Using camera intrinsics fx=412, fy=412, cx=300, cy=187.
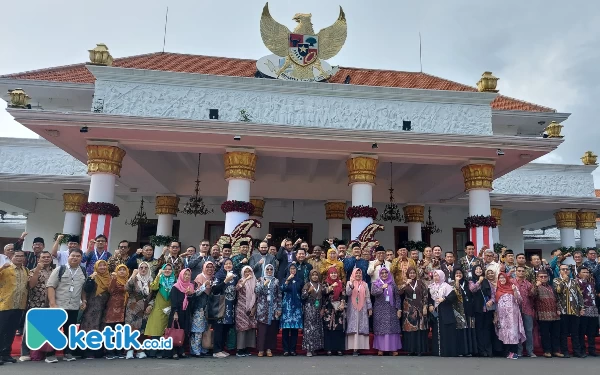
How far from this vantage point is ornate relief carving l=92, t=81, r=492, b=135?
8.17 metres

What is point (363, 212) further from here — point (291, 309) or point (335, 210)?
point (335, 210)

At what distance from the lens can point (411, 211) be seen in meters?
12.1

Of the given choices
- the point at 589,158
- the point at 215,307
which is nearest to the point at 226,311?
the point at 215,307

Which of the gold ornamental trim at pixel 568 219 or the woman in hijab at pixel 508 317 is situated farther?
the gold ornamental trim at pixel 568 219

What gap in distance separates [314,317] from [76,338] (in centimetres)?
283

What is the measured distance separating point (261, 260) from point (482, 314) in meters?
3.05

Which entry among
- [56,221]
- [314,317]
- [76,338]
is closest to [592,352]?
[314,317]

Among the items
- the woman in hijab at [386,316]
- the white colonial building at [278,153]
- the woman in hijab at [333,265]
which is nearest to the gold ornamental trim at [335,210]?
the white colonial building at [278,153]

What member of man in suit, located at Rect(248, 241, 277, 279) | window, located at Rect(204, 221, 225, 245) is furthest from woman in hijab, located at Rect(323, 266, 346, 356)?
window, located at Rect(204, 221, 225, 245)

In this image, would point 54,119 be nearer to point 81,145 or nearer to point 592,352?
point 81,145

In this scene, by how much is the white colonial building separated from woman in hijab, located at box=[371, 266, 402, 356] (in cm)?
270

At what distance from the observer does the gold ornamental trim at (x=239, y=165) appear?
26.4 ft

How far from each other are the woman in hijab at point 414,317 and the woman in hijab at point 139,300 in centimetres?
325

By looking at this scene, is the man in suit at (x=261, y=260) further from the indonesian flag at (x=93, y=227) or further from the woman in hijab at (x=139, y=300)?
the indonesian flag at (x=93, y=227)
